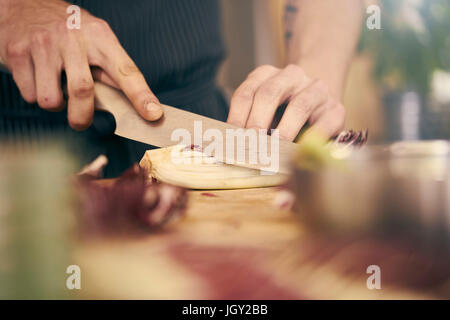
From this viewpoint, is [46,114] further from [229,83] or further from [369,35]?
[229,83]

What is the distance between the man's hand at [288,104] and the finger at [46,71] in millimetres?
217

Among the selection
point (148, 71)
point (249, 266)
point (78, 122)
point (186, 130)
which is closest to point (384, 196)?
point (249, 266)

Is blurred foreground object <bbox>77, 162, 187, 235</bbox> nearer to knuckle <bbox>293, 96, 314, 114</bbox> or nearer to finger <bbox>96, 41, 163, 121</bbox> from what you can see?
finger <bbox>96, 41, 163, 121</bbox>

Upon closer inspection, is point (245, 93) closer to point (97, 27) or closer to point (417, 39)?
point (97, 27)

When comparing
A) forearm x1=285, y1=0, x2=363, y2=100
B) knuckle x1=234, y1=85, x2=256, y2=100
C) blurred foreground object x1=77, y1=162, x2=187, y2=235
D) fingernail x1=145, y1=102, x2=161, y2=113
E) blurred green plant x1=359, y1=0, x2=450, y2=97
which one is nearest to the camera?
blurred foreground object x1=77, y1=162, x2=187, y2=235

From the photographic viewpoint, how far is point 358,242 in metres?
0.24

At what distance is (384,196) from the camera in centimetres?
23

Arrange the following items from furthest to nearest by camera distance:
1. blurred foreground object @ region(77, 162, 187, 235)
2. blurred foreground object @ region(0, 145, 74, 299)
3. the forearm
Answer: the forearm
blurred foreground object @ region(77, 162, 187, 235)
blurred foreground object @ region(0, 145, 74, 299)

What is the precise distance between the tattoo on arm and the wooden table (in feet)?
1.79

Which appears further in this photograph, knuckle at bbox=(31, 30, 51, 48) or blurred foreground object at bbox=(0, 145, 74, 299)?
knuckle at bbox=(31, 30, 51, 48)

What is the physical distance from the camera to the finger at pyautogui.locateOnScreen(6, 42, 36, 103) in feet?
1.54

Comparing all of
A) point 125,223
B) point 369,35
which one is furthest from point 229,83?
point 125,223

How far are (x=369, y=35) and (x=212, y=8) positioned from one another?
369 mm

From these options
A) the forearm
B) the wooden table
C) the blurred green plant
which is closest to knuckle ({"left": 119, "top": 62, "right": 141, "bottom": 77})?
the wooden table
